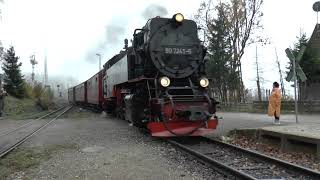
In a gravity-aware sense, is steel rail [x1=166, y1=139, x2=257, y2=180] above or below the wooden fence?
below

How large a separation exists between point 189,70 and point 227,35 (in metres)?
24.8

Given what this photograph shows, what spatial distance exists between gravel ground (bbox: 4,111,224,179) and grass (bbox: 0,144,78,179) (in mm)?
174

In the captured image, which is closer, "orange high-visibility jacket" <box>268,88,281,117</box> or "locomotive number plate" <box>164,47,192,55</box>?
"locomotive number plate" <box>164,47,192,55</box>

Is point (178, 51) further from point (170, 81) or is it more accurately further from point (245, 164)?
point (245, 164)

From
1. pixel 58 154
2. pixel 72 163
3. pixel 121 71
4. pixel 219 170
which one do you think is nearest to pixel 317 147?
pixel 219 170

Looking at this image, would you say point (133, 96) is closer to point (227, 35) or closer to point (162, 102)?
point (162, 102)

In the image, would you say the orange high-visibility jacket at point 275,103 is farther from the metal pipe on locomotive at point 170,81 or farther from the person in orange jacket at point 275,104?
the metal pipe on locomotive at point 170,81

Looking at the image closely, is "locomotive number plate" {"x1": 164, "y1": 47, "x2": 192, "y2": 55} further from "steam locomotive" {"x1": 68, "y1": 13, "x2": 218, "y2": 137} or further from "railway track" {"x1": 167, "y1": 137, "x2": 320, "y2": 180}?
"railway track" {"x1": 167, "y1": 137, "x2": 320, "y2": 180}

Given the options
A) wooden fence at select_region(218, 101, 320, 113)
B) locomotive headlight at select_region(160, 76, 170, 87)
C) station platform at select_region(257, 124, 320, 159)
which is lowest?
station platform at select_region(257, 124, 320, 159)

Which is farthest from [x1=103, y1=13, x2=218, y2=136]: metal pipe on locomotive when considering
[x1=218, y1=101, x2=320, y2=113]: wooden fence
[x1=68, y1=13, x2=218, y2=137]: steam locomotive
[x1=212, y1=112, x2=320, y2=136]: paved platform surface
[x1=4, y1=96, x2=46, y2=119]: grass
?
[x1=4, y1=96, x2=46, y2=119]: grass

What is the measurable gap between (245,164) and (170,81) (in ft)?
16.2

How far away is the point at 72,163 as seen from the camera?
31.7ft

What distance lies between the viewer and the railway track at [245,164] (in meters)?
7.84

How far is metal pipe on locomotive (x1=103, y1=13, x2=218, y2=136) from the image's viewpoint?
40.7ft
